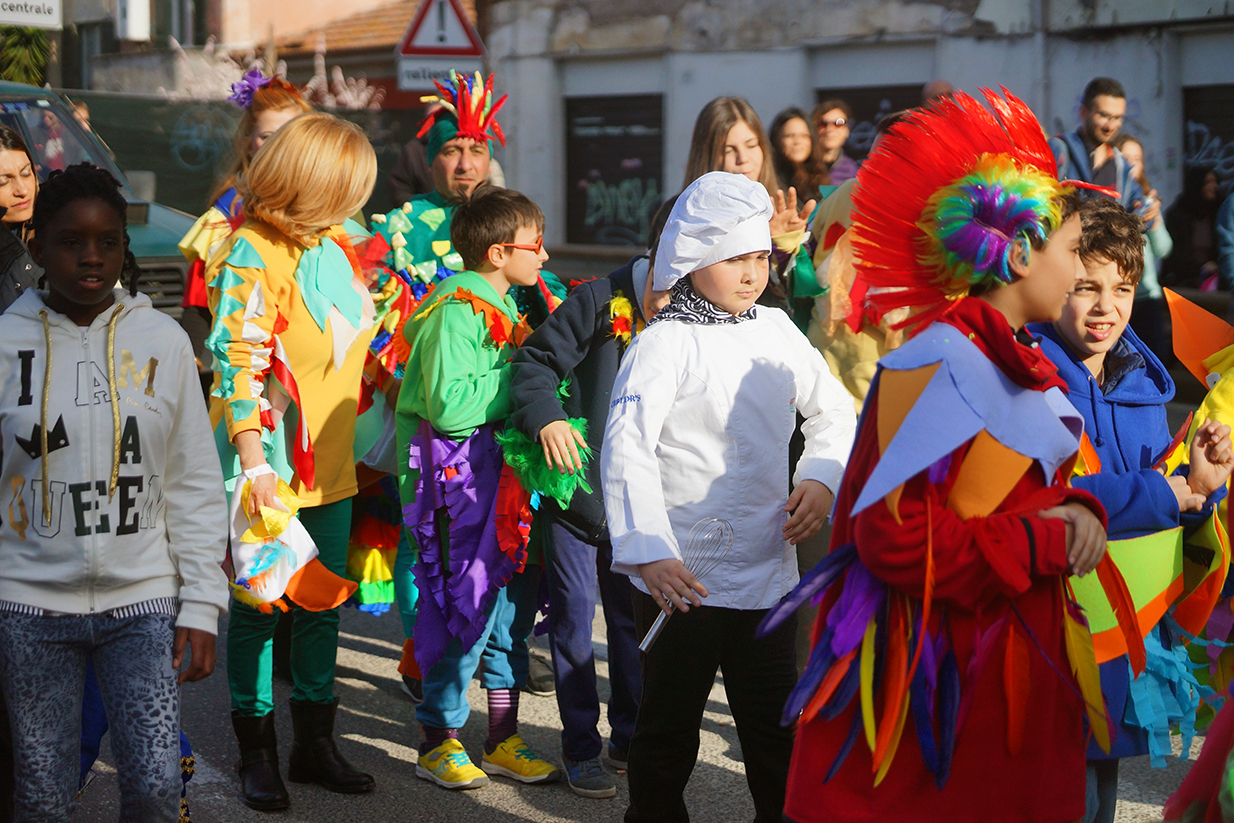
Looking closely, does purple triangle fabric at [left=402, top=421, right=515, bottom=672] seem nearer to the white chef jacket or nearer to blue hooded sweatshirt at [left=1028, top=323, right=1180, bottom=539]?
the white chef jacket

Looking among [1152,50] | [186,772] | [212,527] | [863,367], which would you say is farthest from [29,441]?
[1152,50]

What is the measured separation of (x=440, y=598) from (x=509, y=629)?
0.29 m

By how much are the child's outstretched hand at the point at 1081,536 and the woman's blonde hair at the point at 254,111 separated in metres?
3.18

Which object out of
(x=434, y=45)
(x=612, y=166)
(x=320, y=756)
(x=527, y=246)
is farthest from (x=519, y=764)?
(x=612, y=166)

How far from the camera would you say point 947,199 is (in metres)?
2.32

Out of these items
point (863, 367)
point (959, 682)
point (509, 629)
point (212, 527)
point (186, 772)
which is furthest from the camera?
point (863, 367)

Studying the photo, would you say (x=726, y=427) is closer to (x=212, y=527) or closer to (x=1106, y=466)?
(x=1106, y=466)

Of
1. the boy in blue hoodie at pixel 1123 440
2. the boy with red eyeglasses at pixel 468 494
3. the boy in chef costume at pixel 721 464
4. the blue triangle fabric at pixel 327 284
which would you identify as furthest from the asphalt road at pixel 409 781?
the blue triangle fabric at pixel 327 284

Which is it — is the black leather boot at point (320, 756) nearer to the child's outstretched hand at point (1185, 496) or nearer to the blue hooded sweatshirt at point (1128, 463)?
the blue hooded sweatshirt at point (1128, 463)

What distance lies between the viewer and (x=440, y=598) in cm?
391

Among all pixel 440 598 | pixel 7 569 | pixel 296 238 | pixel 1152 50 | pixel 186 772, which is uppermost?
pixel 1152 50

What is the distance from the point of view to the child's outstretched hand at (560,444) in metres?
3.46

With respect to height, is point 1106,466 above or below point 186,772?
above

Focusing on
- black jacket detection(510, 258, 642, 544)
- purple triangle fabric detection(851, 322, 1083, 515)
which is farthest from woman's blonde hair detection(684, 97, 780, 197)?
purple triangle fabric detection(851, 322, 1083, 515)
